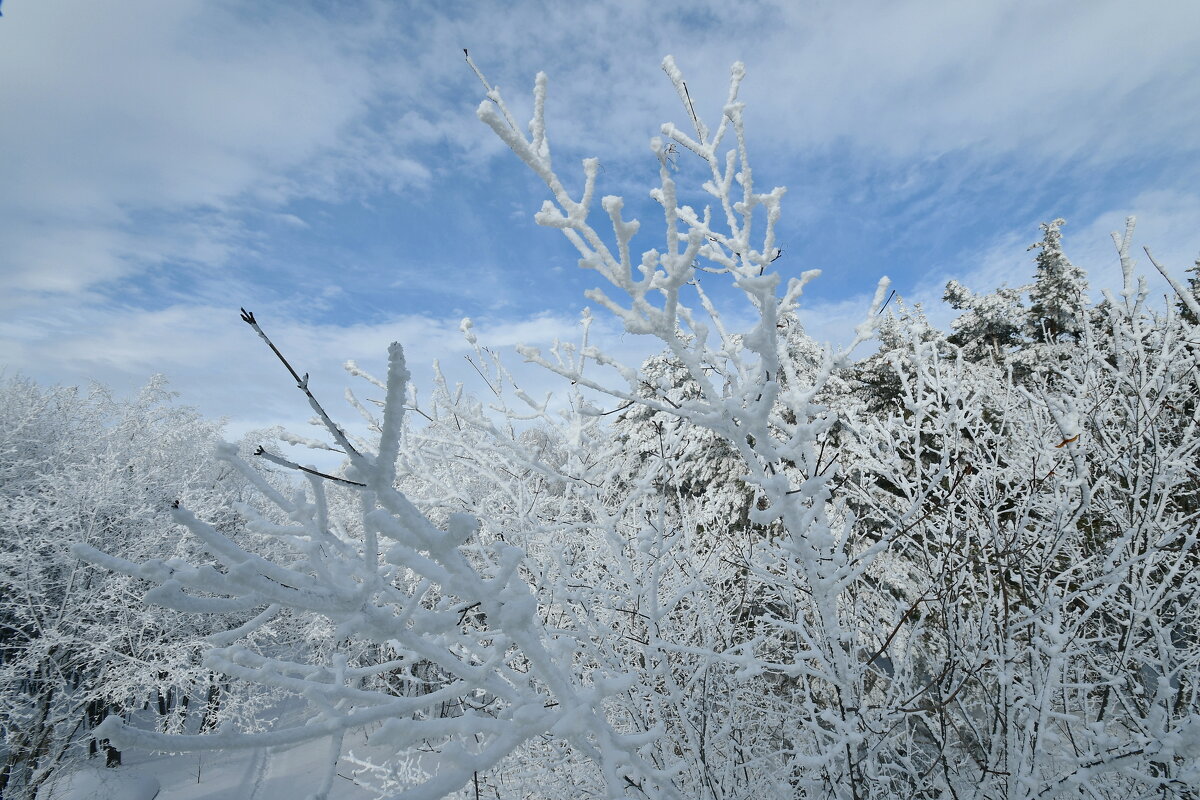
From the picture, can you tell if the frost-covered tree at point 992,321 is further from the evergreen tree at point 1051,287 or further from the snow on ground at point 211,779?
the snow on ground at point 211,779

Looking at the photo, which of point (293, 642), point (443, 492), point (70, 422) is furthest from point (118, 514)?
point (443, 492)

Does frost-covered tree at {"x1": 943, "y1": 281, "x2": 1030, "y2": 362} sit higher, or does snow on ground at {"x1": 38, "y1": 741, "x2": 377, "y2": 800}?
frost-covered tree at {"x1": 943, "y1": 281, "x2": 1030, "y2": 362}

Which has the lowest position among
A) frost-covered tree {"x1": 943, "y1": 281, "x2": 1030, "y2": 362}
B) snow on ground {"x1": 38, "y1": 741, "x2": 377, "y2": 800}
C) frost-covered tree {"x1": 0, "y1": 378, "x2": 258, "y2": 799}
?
snow on ground {"x1": 38, "y1": 741, "x2": 377, "y2": 800}

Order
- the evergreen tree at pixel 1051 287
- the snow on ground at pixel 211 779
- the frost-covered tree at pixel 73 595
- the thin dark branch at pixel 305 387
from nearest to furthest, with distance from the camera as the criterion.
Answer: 1. the thin dark branch at pixel 305 387
2. the frost-covered tree at pixel 73 595
3. the snow on ground at pixel 211 779
4. the evergreen tree at pixel 1051 287

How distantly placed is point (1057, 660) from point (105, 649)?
55.2 feet

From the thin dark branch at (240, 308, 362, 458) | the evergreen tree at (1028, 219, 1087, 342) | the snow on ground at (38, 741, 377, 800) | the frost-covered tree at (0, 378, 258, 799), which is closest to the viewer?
the thin dark branch at (240, 308, 362, 458)

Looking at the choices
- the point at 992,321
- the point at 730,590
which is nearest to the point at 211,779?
the point at 730,590

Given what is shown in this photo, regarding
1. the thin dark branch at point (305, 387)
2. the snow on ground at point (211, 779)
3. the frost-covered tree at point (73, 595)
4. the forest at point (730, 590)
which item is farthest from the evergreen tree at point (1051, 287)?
the frost-covered tree at point (73, 595)

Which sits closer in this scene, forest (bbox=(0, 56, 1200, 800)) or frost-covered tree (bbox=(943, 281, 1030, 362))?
forest (bbox=(0, 56, 1200, 800))

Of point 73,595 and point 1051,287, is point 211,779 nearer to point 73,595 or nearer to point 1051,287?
point 73,595

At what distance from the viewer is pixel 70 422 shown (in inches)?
710

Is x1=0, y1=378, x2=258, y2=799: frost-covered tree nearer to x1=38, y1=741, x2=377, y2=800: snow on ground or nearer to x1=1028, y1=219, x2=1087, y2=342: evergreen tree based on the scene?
x1=38, y1=741, x2=377, y2=800: snow on ground

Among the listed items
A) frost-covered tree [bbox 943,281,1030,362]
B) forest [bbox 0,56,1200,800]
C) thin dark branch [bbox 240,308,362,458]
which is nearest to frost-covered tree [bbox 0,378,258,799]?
forest [bbox 0,56,1200,800]

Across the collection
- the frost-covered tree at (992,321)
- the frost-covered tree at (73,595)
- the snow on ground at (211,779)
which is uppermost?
the frost-covered tree at (992,321)
